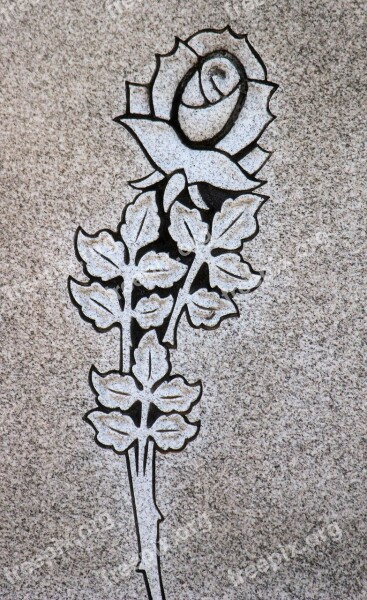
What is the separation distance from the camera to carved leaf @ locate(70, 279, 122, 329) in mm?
1592

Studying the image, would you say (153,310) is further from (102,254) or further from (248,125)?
(248,125)

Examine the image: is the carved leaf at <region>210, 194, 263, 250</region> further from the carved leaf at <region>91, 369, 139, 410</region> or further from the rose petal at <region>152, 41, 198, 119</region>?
the carved leaf at <region>91, 369, 139, 410</region>

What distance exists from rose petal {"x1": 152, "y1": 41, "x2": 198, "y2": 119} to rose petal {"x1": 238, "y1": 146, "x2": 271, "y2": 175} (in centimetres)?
21

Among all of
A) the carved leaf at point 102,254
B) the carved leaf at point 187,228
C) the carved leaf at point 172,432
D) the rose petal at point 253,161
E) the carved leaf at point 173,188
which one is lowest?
the carved leaf at point 172,432

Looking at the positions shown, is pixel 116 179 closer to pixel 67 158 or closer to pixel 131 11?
pixel 67 158

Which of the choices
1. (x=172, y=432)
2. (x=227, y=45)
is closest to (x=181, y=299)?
(x=172, y=432)

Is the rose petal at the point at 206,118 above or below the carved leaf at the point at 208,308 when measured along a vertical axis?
above

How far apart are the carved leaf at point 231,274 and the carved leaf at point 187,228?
0.06m

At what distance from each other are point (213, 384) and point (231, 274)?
0.27 m

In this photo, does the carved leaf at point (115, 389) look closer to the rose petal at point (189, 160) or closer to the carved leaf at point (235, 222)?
the carved leaf at point (235, 222)

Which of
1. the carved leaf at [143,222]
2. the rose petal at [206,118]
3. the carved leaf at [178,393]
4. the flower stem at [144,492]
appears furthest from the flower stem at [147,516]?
the rose petal at [206,118]

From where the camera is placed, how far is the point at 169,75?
1561mm

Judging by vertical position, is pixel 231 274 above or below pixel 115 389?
above

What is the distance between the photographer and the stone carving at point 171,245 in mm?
1562
